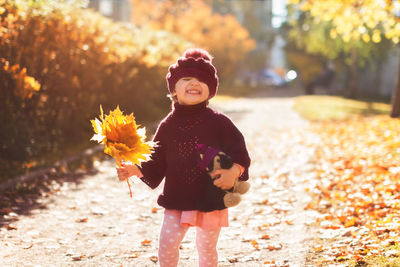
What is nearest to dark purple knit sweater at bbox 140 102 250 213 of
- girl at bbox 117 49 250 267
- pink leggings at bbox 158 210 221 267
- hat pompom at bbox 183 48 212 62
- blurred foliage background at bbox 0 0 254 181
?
girl at bbox 117 49 250 267

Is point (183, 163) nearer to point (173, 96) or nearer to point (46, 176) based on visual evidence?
point (173, 96)

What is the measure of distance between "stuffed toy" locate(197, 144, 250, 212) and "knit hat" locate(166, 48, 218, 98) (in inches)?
18.9

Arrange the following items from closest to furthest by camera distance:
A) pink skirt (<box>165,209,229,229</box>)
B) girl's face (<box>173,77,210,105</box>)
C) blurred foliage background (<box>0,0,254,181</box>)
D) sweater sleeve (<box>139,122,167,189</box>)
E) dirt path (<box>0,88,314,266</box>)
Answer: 1. pink skirt (<box>165,209,229,229</box>)
2. girl's face (<box>173,77,210,105</box>)
3. sweater sleeve (<box>139,122,167,189</box>)
4. dirt path (<box>0,88,314,266</box>)
5. blurred foliage background (<box>0,0,254,181</box>)

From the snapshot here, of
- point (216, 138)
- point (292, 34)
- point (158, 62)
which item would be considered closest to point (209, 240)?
point (216, 138)

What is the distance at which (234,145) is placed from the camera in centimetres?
354

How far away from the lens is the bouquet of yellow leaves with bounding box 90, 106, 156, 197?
334cm

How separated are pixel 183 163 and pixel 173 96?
1.68 feet

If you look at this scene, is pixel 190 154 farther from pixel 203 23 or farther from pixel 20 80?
pixel 203 23

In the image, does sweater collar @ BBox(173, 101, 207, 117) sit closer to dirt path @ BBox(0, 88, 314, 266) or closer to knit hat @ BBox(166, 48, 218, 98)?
knit hat @ BBox(166, 48, 218, 98)

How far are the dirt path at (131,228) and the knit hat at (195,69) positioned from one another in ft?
6.42

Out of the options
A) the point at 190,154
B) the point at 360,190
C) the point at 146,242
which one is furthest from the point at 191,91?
the point at 360,190

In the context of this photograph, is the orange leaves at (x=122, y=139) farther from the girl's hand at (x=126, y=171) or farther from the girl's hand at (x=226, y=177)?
the girl's hand at (x=226, y=177)

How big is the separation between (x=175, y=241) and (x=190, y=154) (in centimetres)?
59

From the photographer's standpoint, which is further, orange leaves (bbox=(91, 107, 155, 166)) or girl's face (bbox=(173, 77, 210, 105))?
girl's face (bbox=(173, 77, 210, 105))
